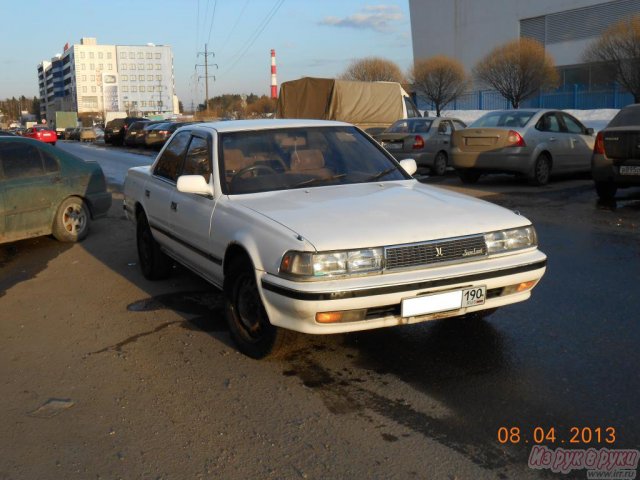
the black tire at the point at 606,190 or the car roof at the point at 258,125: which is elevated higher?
the car roof at the point at 258,125

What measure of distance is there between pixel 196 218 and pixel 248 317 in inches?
39.8

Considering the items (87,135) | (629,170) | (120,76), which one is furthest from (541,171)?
(120,76)

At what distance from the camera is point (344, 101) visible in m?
20.2

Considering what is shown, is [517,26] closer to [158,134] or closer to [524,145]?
[158,134]

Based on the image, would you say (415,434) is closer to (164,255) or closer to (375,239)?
(375,239)

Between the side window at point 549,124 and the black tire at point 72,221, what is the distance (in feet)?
28.4

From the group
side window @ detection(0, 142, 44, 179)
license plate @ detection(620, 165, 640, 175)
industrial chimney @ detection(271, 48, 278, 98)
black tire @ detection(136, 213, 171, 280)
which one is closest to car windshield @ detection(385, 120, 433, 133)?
license plate @ detection(620, 165, 640, 175)

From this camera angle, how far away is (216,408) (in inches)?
147

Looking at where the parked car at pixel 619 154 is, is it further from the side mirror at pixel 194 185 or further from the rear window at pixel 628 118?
the side mirror at pixel 194 185

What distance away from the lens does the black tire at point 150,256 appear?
6.45 metres

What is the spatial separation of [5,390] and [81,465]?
1.22m

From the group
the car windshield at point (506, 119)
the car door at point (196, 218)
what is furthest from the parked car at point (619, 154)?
the car door at point (196, 218)

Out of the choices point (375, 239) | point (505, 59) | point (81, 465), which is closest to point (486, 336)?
point (375, 239)

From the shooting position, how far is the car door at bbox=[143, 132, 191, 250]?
582 centimetres
